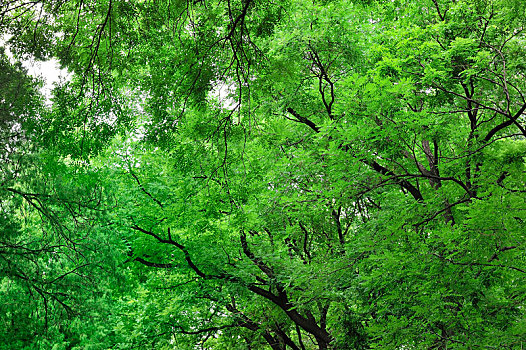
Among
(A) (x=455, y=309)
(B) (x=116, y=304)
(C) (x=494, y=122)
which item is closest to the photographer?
(A) (x=455, y=309)

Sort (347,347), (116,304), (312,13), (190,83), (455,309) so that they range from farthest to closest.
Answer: (116,304) → (347,347) → (312,13) → (455,309) → (190,83)

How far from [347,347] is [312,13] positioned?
728 centimetres

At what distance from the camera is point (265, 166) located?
1123 centimetres

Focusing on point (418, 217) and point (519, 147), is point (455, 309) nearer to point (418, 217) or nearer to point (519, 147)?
point (418, 217)

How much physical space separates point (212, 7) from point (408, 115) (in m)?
3.73

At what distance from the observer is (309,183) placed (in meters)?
10.1

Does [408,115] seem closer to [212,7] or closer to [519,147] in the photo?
[519,147]

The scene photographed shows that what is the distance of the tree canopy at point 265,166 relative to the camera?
218 inches

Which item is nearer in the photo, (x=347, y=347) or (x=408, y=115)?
(x=408, y=115)

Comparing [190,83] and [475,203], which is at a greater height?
[190,83]

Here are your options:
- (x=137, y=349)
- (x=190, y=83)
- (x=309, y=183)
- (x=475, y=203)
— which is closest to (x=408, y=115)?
(x=475, y=203)

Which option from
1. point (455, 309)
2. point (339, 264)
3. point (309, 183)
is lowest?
point (455, 309)

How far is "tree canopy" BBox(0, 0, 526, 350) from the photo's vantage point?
5543mm

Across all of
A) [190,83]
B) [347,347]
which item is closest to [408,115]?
[190,83]
